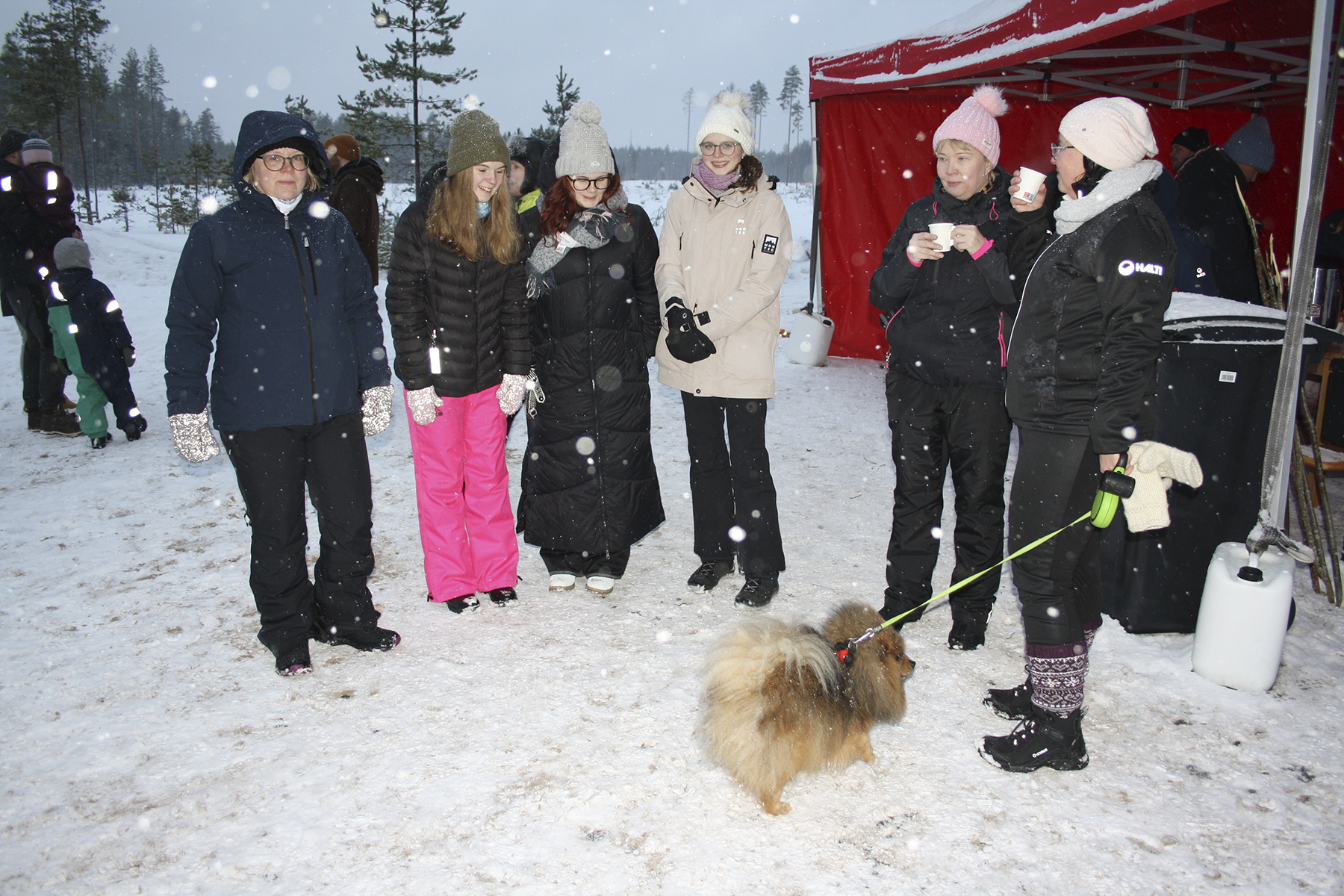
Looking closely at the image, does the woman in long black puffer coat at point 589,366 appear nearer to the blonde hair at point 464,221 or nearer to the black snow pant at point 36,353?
the blonde hair at point 464,221

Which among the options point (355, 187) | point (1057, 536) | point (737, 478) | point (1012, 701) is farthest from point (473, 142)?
point (1012, 701)

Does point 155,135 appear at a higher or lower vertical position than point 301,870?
higher

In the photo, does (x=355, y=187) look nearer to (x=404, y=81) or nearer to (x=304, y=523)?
(x=304, y=523)

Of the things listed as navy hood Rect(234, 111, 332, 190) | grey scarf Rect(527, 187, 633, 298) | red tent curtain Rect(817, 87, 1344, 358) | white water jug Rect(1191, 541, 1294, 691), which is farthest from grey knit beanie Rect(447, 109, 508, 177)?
red tent curtain Rect(817, 87, 1344, 358)

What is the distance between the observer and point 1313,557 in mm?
2832

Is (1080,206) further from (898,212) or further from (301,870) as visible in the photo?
(898,212)

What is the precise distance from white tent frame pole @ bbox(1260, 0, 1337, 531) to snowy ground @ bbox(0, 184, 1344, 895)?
0.92 metres

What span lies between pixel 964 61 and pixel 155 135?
8069cm

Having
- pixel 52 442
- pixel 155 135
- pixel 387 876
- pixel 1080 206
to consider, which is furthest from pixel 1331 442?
pixel 155 135

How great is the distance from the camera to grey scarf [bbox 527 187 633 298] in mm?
3354

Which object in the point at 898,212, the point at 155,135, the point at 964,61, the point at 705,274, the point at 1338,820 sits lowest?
the point at 1338,820

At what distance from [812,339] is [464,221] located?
6.03 meters

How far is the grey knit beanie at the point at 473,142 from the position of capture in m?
3.09

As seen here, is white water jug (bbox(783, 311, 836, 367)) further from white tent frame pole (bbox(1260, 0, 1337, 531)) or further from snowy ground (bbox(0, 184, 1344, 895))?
white tent frame pole (bbox(1260, 0, 1337, 531))
